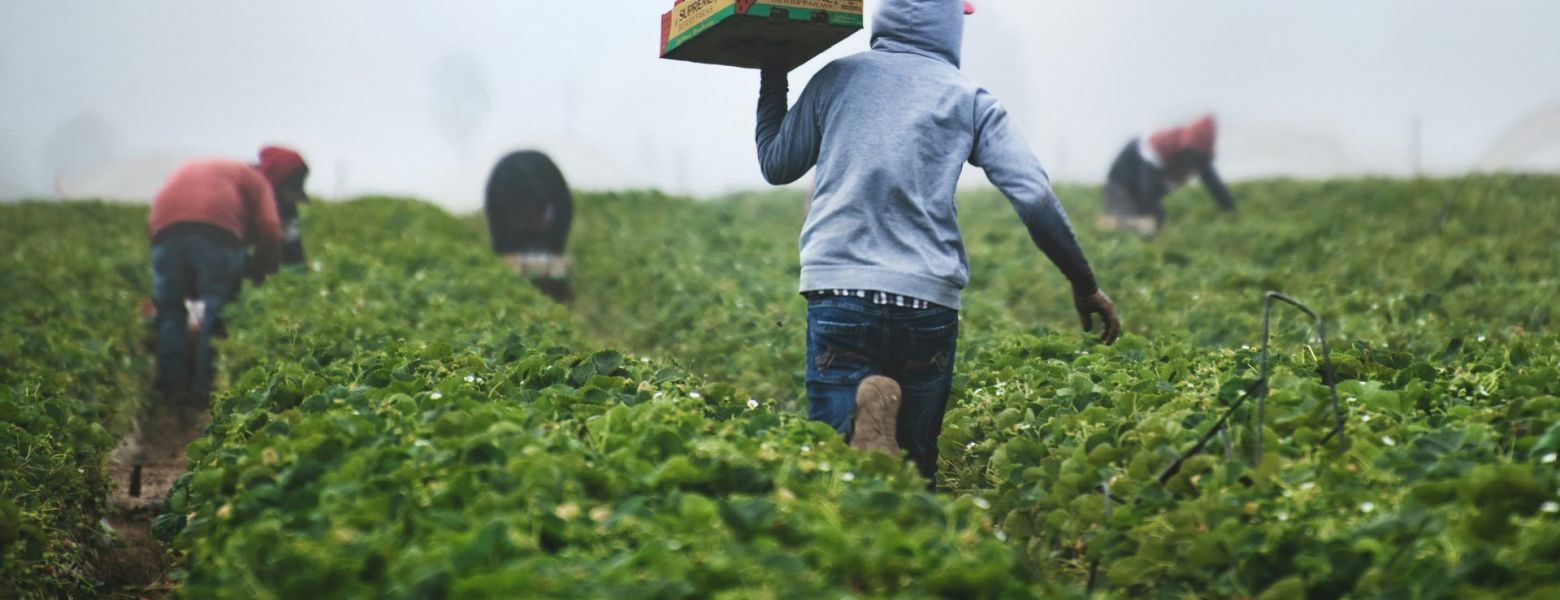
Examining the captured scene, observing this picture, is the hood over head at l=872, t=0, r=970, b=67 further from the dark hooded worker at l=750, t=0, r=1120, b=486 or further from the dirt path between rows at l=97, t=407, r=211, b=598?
the dirt path between rows at l=97, t=407, r=211, b=598

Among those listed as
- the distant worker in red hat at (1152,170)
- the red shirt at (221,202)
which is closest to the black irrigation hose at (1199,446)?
the red shirt at (221,202)

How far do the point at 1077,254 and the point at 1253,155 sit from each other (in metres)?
15.3

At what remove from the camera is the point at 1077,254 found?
13.0ft

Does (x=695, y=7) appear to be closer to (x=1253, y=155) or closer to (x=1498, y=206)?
(x=1498, y=206)

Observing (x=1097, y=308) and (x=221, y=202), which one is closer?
(x=1097, y=308)

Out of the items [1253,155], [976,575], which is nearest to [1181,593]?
[976,575]

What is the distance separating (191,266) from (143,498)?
2.79 metres

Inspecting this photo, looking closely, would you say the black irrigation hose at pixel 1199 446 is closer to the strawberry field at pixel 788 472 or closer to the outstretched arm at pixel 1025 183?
the strawberry field at pixel 788 472

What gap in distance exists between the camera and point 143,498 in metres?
6.43

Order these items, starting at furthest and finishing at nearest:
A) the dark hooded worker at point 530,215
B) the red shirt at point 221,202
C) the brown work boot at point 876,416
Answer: the dark hooded worker at point 530,215, the red shirt at point 221,202, the brown work boot at point 876,416

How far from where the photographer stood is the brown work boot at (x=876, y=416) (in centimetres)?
357

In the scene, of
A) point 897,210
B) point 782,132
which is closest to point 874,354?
point 897,210

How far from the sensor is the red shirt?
28.6 feet

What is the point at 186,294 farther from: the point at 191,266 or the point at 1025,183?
the point at 1025,183
